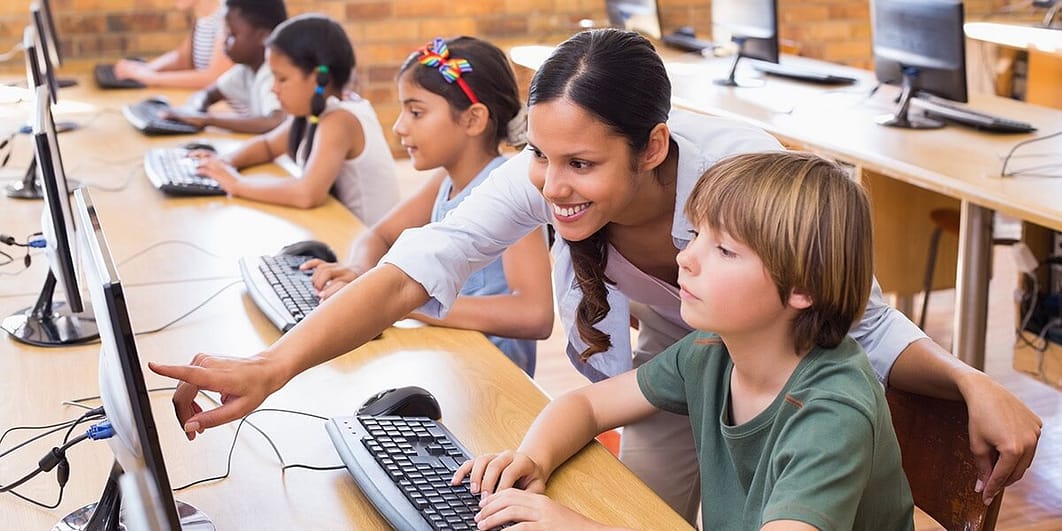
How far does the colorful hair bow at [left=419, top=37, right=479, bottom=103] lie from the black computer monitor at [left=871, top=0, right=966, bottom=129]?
1.51m

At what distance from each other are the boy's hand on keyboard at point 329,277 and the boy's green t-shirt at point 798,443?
0.67 metres

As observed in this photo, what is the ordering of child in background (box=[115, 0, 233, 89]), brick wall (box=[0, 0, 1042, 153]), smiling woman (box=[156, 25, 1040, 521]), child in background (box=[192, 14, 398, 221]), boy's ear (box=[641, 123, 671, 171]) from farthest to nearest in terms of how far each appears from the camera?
brick wall (box=[0, 0, 1042, 153]), child in background (box=[115, 0, 233, 89]), child in background (box=[192, 14, 398, 221]), boy's ear (box=[641, 123, 671, 171]), smiling woman (box=[156, 25, 1040, 521])

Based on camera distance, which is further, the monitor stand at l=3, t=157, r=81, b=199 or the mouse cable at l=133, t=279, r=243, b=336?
the monitor stand at l=3, t=157, r=81, b=199

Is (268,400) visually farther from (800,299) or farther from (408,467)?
(800,299)

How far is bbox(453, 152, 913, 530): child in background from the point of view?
1.08 metres

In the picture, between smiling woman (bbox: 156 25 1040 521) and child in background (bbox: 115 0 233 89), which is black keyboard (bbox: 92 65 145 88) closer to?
child in background (bbox: 115 0 233 89)

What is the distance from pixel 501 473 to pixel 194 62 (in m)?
3.66

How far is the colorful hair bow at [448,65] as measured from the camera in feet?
6.79

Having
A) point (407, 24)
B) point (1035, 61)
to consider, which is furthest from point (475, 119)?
point (407, 24)

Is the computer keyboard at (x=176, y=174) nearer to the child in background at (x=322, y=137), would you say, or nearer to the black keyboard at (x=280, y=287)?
the child in background at (x=322, y=137)

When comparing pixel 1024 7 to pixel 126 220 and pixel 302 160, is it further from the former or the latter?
pixel 126 220

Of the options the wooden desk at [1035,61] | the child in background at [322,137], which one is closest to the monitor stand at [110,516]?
the child in background at [322,137]

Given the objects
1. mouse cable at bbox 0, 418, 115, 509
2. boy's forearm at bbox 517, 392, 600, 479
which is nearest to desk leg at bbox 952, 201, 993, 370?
boy's forearm at bbox 517, 392, 600, 479

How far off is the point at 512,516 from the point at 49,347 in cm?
92
